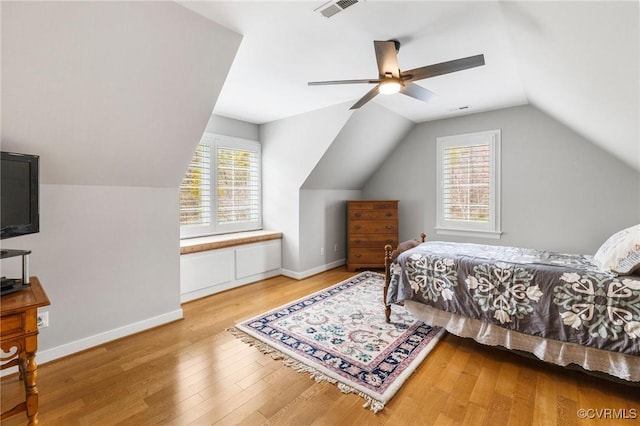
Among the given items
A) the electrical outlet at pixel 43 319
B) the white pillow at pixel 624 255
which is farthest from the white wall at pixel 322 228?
the white pillow at pixel 624 255

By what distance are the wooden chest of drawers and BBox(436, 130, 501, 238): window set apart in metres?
0.77

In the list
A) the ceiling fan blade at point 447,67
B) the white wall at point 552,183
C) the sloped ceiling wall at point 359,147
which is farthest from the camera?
the sloped ceiling wall at point 359,147

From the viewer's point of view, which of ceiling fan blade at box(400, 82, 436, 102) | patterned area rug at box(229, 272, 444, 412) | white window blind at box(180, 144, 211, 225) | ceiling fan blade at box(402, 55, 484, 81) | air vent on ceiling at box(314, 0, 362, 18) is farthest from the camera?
white window blind at box(180, 144, 211, 225)

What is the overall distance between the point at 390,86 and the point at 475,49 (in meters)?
0.87

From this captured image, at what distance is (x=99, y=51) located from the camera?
1931mm

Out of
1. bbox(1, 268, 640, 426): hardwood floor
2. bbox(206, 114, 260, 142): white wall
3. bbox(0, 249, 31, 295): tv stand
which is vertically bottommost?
bbox(1, 268, 640, 426): hardwood floor

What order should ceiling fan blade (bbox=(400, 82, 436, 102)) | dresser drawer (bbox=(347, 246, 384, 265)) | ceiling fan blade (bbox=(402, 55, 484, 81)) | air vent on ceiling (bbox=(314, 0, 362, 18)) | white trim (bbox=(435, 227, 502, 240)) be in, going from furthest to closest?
dresser drawer (bbox=(347, 246, 384, 265)), white trim (bbox=(435, 227, 502, 240)), ceiling fan blade (bbox=(400, 82, 436, 102)), ceiling fan blade (bbox=(402, 55, 484, 81)), air vent on ceiling (bbox=(314, 0, 362, 18))

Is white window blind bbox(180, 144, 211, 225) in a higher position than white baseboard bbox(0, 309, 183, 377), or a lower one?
higher

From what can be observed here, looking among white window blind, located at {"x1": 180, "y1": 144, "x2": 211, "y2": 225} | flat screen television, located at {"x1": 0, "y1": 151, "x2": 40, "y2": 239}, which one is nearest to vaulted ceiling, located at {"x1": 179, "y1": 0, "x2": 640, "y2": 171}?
white window blind, located at {"x1": 180, "y1": 144, "x2": 211, "y2": 225}

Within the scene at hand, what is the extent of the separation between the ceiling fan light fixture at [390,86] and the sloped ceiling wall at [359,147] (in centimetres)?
146

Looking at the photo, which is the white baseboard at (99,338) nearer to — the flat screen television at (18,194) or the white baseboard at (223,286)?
the white baseboard at (223,286)
